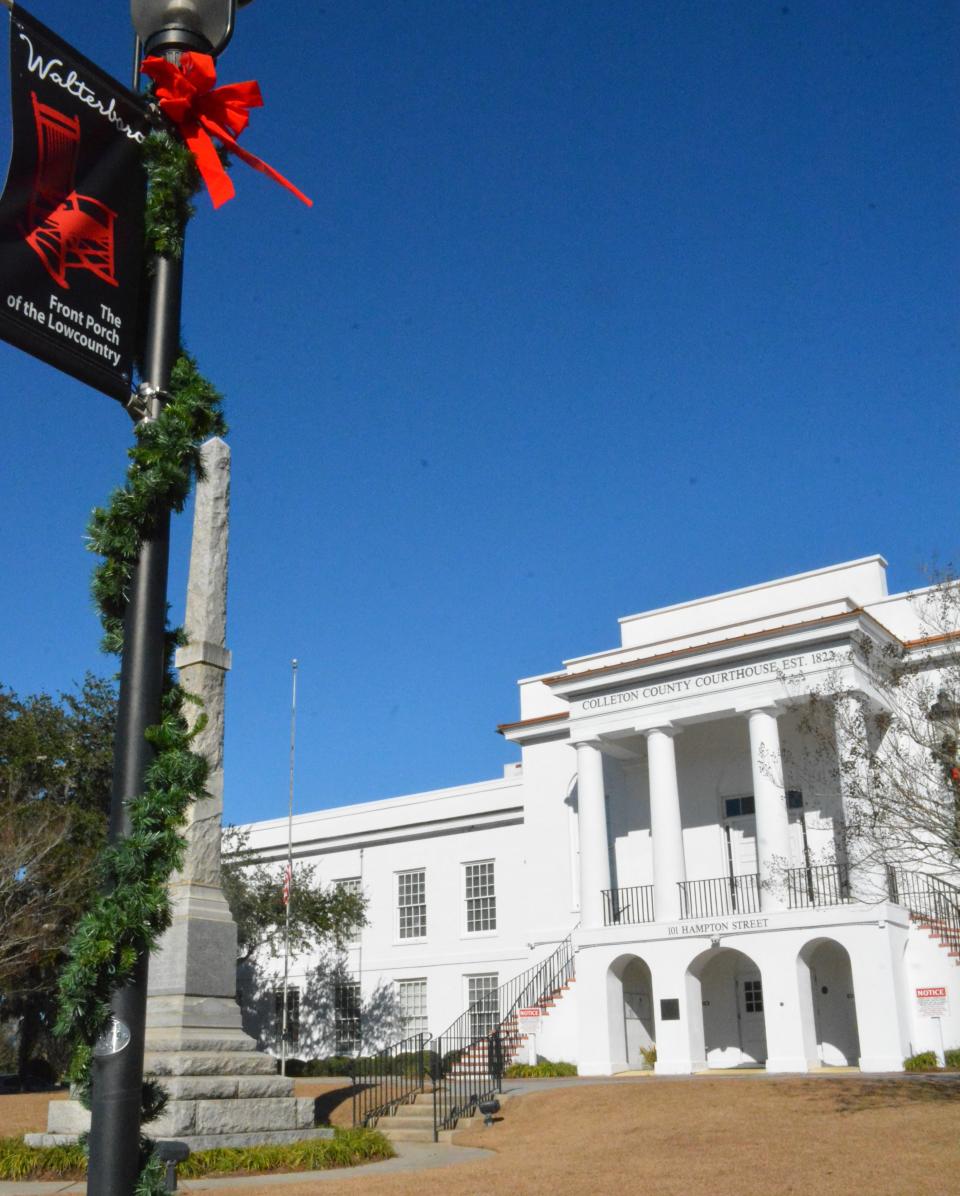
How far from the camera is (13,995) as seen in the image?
110 feet

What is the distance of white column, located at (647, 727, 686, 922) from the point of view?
2698cm

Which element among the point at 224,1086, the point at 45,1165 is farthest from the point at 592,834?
the point at 45,1165

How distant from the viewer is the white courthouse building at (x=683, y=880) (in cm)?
2469

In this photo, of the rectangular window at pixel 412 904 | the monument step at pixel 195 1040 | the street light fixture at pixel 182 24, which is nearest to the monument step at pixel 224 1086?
the monument step at pixel 195 1040

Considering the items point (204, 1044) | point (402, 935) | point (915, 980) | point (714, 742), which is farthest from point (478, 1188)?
point (402, 935)

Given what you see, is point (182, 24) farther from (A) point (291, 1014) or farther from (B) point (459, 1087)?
(A) point (291, 1014)

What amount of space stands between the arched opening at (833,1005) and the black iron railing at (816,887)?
1224mm

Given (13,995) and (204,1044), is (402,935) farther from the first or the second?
(204,1044)

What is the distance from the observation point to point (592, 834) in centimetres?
2886

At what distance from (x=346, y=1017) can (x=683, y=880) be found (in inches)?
578

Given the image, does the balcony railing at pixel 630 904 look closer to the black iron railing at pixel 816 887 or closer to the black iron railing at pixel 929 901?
the black iron railing at pixel 816 887

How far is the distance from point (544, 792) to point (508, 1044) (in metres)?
7.02

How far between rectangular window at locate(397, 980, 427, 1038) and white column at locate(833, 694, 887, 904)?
51.2 feet

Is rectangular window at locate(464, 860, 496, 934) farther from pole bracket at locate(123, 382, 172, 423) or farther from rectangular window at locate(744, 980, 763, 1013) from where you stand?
pole bracket at locate(123, 382, 172, 423)
